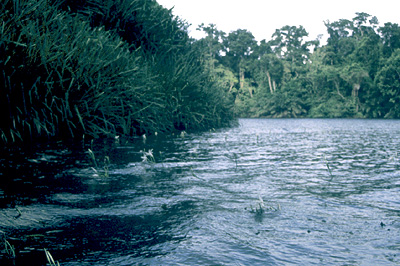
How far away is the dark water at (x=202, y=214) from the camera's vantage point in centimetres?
322

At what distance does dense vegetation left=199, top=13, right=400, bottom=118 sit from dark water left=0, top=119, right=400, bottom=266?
42790mm

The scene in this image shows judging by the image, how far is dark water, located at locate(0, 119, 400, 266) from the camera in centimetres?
322

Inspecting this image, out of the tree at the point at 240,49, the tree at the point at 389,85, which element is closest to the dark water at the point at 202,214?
the tree at the point at 389,85

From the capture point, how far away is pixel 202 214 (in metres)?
4.36

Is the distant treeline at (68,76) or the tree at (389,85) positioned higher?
the tree at (389,85)

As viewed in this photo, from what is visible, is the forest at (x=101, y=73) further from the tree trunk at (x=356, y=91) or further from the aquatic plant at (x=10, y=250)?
the tree trunk at (x=356, y=91)

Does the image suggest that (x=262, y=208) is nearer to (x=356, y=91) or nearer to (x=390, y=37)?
(x=356, y=91)

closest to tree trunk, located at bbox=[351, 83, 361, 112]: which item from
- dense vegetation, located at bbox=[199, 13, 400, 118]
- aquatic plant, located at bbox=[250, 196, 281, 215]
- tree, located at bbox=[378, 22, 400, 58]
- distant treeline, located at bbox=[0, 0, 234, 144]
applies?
dense vegetation, located at bbox=[199, 13, 400, 118]

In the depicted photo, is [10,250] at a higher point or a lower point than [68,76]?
lower

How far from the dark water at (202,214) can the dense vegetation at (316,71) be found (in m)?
42.8

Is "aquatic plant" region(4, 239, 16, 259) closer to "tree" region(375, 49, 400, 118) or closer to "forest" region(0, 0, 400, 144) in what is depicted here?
"forest" region(0, 0, 400, 144)

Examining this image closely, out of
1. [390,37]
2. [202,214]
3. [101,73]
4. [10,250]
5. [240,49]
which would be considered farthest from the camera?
[240,49]

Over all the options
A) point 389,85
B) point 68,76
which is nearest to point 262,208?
point 68,76

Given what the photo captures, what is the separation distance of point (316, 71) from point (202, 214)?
68.4 metres
